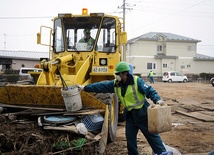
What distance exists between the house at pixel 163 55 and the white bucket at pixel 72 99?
116 ft

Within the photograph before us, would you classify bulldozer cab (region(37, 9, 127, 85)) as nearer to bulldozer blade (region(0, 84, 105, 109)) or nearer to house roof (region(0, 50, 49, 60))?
bulldozer blade (region(0, 84, 105, 109))

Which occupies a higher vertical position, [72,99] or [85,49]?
[85,49]

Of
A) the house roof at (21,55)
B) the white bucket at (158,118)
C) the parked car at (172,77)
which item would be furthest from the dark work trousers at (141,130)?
the house roof at (21,55)

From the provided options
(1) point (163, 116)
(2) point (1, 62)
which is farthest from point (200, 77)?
(1) point (163, 116)

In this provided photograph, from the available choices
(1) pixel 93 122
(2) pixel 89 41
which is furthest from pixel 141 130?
(2) pixel 89 41

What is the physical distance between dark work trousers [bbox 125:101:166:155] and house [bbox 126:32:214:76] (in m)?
35.5

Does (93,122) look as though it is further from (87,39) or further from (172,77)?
(172,77)

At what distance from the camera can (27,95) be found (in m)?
5.06

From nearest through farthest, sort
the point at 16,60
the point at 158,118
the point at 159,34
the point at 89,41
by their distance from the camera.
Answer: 1. the point at 158,118
2. the point at 89,41
3. the point at 16,60
4. the point at 159,34

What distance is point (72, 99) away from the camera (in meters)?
4.50

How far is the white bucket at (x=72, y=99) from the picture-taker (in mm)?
4441

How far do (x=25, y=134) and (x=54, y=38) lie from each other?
356 cm

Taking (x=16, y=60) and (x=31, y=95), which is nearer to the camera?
(x=31, y=95)

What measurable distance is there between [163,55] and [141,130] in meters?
38.3
